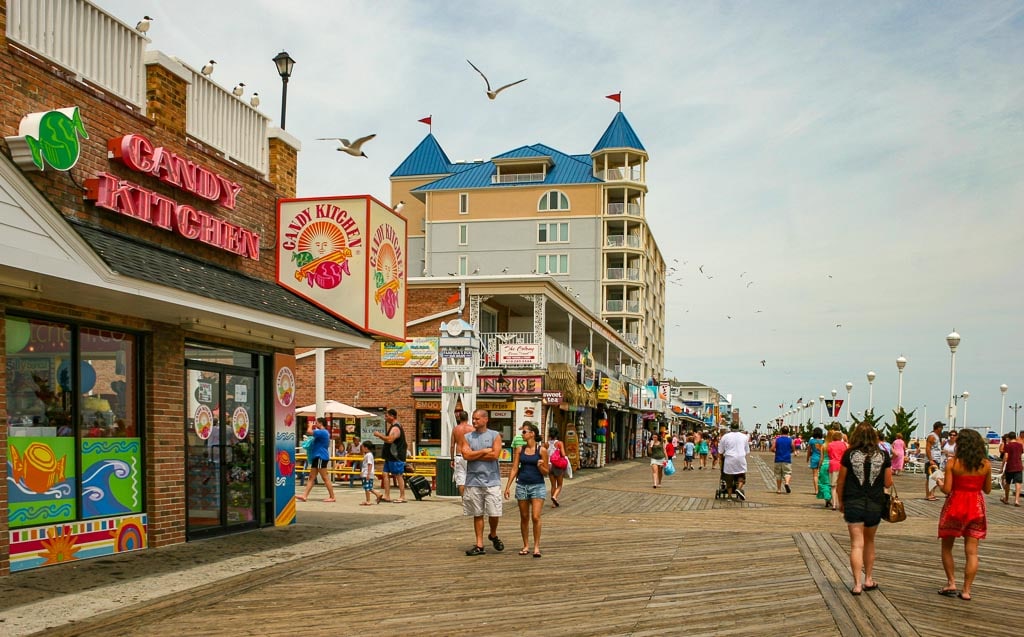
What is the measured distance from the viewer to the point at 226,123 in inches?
529

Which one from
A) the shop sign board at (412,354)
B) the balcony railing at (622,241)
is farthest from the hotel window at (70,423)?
the balcony railing at (622,241)

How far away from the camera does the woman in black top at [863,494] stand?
902 centimetres

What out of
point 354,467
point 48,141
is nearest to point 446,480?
point 354,467

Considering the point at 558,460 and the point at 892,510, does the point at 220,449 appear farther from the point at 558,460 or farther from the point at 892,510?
the point at 892,510

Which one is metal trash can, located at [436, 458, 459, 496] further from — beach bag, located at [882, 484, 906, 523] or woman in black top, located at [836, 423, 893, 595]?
woman in black top, located at [836, 423, 893, 595]

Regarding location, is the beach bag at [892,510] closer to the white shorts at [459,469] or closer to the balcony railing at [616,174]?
the white shorts at [459,469]

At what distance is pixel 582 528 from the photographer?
15.0 metres

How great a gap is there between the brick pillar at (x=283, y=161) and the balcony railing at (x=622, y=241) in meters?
54.6

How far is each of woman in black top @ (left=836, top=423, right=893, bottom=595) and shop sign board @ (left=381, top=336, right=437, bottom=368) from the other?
2258 cm

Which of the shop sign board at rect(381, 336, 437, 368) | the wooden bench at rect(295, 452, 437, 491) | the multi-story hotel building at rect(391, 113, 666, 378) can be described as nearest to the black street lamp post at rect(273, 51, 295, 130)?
the wooden bench at rect(295, 452, 437, 491)

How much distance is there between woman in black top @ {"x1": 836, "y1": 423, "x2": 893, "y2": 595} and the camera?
9023 mm

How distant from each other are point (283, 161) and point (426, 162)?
6034 cm

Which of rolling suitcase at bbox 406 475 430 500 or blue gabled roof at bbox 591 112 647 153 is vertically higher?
blue gabled roof at bbox 591 112 647 153

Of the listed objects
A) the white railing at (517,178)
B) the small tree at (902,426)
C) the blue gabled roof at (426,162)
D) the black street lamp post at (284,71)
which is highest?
the blue gabled roof at (426,162)
